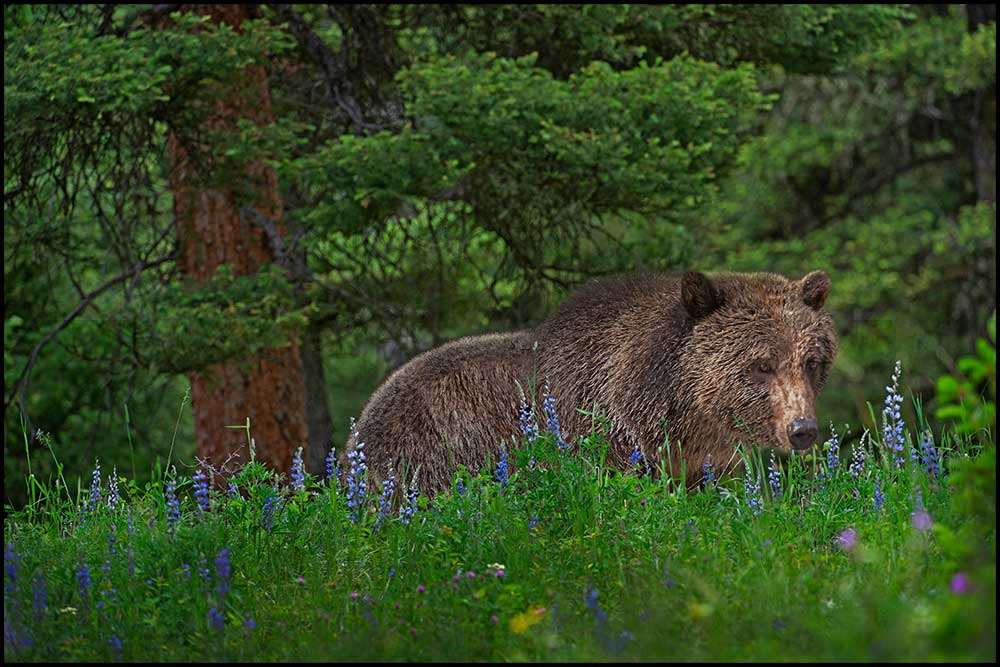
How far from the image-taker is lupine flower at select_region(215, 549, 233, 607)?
4.21m

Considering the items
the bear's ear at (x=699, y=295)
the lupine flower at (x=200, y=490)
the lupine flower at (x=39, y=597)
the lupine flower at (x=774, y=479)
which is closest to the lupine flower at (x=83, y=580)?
the lupine flower at (x=39, y=597)

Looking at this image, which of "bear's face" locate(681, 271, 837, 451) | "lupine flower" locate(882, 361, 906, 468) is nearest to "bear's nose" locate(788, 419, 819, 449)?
"bear's face" locate(681, 271, 837, 451)

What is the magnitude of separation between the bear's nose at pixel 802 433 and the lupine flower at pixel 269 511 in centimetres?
294

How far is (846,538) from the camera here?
440 cm

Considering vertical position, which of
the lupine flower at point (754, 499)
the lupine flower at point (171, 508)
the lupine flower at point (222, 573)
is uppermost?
the lupine flower at point (171, 508)

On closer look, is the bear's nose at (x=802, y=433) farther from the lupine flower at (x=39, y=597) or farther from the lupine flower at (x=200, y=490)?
the lupine flower at (x=39, y=597)

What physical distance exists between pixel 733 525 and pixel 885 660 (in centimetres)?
178

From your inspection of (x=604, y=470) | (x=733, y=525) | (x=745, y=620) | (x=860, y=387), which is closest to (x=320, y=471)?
(x=604, y=470)

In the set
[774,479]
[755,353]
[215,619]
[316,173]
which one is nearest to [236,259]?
[316,173]

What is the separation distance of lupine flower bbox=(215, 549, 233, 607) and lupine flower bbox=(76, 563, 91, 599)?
0.46 m

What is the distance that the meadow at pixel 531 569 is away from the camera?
3.66 m

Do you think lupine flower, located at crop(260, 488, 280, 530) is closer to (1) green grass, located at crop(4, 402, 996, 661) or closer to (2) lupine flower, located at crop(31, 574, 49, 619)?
(1) green grass, located at crop(4, 402, 996, 661)

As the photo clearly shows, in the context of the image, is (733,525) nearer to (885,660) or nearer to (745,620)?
(745,620)

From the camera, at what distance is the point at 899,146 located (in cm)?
2111
